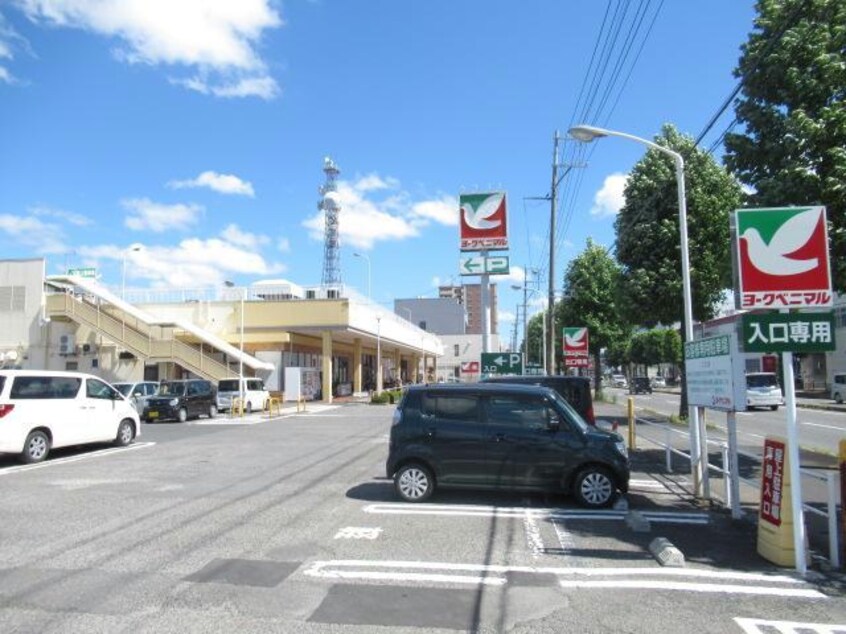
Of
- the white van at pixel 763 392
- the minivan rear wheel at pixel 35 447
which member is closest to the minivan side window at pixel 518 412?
the minivan rear wheel at pixel 35 447

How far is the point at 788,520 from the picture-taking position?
23.1 feet

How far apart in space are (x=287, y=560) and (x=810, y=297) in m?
6.01

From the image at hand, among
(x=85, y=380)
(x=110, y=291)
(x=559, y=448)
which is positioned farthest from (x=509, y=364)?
(x=110, y=291)

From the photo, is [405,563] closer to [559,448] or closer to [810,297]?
[559,448]

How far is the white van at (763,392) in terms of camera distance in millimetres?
35781

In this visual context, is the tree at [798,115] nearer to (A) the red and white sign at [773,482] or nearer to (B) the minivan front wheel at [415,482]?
(A) the red and white sign at [773,482]

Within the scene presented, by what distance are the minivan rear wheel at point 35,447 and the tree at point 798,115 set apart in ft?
48.3

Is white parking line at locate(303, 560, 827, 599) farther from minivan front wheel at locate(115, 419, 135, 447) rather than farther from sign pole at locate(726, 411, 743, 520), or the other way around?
minivan front wheel at locate(115, 419, 135, 447)

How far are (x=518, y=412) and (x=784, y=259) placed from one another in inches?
162

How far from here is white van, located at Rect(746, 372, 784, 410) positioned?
117 feet

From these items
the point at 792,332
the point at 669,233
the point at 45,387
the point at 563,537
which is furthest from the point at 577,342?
the point at 792,332

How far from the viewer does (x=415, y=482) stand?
10141 mm

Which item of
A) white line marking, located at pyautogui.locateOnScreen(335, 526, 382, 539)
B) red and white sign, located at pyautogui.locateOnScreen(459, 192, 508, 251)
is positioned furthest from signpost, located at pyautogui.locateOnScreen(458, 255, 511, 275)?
white line marking, located at pyautogui.locateOnScreen(335, 526, 382, 539)

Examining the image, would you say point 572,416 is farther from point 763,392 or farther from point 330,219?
point 330,219
